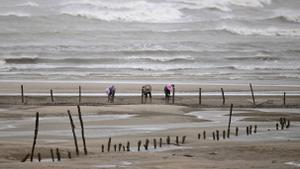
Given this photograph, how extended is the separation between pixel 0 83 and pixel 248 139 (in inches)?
851

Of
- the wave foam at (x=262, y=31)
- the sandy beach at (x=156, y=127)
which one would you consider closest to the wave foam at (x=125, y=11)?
the wave foam at (x=262, y=31)

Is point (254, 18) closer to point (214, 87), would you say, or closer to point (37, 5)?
point (37, 5)

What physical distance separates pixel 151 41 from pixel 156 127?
3854 cm

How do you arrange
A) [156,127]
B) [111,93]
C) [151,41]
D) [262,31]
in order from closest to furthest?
[156,127] → [111,93] → [151,41] → [262,31]

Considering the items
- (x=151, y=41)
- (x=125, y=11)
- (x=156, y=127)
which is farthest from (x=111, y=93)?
(x=125, y=11)

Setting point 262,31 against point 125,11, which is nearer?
point 262,31

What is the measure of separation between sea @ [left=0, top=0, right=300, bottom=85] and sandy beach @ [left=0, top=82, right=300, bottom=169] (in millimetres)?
7549

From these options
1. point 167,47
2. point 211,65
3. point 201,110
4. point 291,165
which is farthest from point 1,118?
point 167,47

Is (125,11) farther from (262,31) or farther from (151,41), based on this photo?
(262,31)

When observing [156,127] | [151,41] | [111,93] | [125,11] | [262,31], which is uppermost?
[125,11]

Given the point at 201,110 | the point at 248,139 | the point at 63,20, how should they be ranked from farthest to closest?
the point at 63,20 → the point at 201,110 → the point at 248,139

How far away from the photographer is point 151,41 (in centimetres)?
6181

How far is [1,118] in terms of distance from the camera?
25.4m

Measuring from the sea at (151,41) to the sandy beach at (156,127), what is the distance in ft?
24.8
